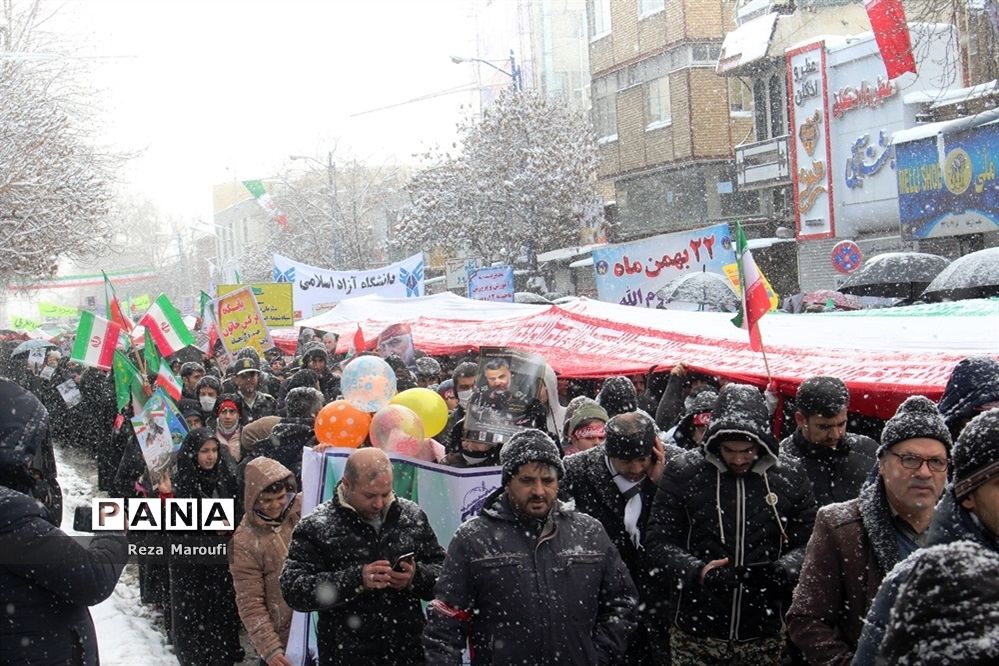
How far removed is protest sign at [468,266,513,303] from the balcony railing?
9.34 meters

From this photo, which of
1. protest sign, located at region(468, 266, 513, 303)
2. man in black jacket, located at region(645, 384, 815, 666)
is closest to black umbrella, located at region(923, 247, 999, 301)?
man in black jacket, located at region(645, 384, 815, 666)

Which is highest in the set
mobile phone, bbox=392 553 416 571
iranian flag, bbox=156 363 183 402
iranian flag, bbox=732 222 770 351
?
iranian flag, bbox=732 222 770 351

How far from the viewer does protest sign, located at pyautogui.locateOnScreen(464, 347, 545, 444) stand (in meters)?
5.46

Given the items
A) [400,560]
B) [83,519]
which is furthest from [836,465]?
[83,519]

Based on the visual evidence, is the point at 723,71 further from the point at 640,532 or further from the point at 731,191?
the point at 640,532

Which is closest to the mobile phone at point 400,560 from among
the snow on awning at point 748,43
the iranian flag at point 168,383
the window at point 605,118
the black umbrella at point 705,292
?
the iranian flag at point 168,383

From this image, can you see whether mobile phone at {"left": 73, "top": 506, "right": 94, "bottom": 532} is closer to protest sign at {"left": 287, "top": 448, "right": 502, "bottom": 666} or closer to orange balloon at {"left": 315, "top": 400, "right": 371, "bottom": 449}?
protest sign at {"left": 287, "top": 448, "right": 502, "bottom": 666}

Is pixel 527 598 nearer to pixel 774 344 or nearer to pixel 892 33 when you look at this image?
pixel 774 344

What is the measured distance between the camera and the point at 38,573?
3553 millimetres

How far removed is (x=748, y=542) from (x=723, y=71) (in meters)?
26.1

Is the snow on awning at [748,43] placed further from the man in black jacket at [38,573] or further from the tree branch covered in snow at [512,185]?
the man in black jacket at [38,573]

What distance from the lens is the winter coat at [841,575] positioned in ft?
11.0

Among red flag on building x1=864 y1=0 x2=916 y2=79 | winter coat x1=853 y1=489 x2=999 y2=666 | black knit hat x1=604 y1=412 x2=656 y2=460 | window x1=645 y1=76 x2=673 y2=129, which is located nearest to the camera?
winter coat x1=853 y1=489 x2=999 y2=666

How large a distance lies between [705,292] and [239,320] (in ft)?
17.7
